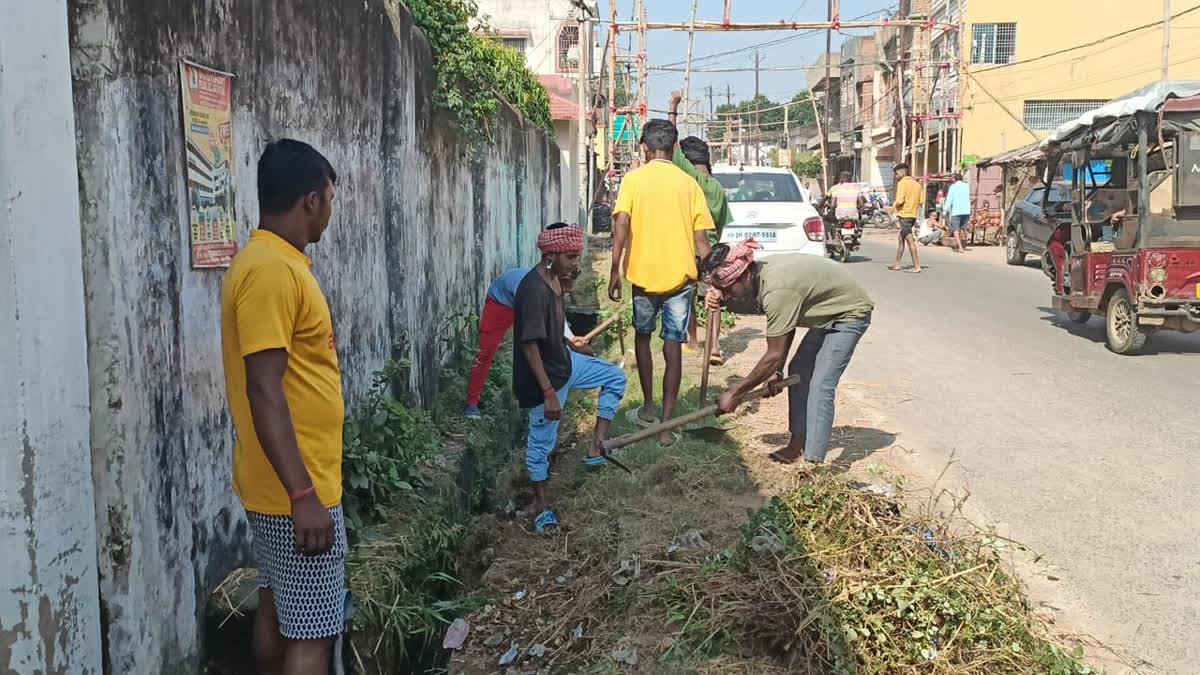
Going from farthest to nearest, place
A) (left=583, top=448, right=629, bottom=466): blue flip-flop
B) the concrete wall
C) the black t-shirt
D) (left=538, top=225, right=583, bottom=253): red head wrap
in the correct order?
(left=583, top=448, right=629, bottom=466): blue flip-flop → (left=538, top=225, right=583, bottom=253): red head wrap → the black t-shirt → the concrete wall

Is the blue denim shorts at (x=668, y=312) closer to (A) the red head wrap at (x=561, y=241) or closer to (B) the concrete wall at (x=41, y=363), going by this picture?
(A) the red head wrap at (x=561, y=241)

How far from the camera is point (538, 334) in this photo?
473 cm

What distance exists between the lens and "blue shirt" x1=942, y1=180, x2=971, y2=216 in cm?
2270

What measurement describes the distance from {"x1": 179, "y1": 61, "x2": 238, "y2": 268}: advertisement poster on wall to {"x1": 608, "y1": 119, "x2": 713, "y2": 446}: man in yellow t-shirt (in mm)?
3080

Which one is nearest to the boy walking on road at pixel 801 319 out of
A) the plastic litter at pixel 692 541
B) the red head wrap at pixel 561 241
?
the red head wrap at pixel 561 241

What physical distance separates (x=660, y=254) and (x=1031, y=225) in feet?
47.3

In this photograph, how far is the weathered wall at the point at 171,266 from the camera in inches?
99.6

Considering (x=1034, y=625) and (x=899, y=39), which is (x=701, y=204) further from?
(x=899, y=39)

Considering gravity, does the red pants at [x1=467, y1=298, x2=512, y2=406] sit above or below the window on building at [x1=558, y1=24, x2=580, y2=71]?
below

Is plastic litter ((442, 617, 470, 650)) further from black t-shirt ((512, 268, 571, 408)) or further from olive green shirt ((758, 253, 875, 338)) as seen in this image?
olive green shirt ((758, 253, 875, 338))

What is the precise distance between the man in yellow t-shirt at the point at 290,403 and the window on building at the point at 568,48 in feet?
111

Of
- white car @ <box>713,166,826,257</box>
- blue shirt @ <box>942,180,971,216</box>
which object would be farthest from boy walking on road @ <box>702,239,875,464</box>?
blue shirt @ <box>942,180,971,216</box>

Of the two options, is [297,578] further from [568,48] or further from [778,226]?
[568,48]

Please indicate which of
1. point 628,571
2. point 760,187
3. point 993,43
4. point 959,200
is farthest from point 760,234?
point 993,43
